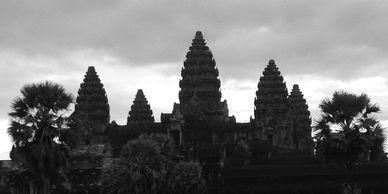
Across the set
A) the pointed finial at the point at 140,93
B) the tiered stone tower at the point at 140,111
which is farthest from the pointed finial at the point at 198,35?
the pointed finial at the point at 140,93

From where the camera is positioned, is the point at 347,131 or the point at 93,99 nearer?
the point at 347,131

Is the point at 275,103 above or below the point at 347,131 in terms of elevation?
above

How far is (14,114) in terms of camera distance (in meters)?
32.4

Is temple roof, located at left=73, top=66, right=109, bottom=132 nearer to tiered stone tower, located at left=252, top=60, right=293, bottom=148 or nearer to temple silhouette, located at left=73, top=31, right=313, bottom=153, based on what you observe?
temple silhouette, located at left=73, top=31, right=313, bottom=153

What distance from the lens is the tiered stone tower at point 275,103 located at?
339 ft

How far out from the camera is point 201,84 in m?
105

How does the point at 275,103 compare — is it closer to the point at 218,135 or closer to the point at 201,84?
the point at 201,84

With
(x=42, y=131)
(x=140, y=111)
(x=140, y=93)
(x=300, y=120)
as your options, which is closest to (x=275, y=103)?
(x=300, y=120)

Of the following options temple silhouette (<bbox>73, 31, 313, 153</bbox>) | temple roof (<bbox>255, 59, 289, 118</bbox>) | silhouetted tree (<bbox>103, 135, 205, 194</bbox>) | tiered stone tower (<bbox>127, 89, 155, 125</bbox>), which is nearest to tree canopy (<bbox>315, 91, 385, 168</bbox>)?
silhouetted tree (<bbox>103, 135, 205, 194</bbox>)

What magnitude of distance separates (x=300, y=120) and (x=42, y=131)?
97289 mm

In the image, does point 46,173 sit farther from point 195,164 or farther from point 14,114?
point 195,164

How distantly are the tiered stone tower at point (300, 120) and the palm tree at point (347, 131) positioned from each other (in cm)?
7596

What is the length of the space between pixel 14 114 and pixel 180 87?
245ft

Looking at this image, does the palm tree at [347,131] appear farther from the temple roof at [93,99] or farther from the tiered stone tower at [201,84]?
the temple roof at [93,99]
